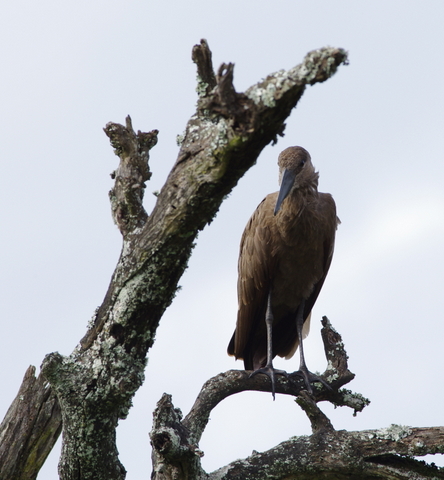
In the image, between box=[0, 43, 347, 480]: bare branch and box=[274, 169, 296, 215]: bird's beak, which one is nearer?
box=[0, 43, 347, 480]: bare branch

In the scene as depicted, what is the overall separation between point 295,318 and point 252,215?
109 centimetres

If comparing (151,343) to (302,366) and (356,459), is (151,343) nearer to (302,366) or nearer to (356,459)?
(356,459)

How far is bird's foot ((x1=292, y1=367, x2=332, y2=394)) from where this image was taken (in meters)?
4.81

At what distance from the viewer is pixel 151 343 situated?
10.5 ft

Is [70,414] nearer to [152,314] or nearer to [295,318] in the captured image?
[152,314]

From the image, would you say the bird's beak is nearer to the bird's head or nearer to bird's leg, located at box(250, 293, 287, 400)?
the bird's head

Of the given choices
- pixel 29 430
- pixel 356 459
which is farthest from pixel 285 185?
pixel 29 430

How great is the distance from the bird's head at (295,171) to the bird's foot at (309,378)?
1328mm

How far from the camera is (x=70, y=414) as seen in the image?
319 cm

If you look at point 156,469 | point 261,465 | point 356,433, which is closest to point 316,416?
point 356,433

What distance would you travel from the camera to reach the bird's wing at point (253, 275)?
562cm

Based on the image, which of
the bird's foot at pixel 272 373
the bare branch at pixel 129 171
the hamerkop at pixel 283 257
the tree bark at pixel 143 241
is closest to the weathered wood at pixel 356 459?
the tree bark at pixel 143 241

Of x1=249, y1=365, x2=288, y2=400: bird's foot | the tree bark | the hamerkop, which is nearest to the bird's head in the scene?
the hamerkop

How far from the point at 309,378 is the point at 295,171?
1.78 m
